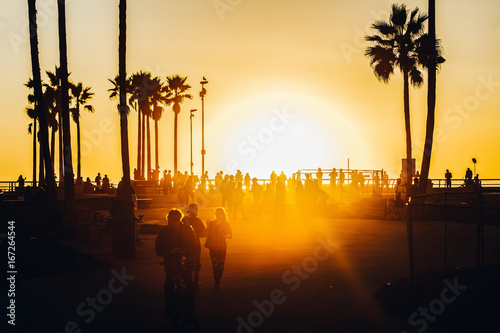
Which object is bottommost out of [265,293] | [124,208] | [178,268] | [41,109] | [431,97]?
[265,293]

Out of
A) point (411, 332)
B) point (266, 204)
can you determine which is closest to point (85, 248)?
point (411, 332)

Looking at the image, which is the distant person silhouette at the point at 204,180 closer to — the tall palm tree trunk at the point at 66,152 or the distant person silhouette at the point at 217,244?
the tall palm tree trunk at the point at 66,152

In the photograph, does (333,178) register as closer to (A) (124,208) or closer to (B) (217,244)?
(A) (124,208)

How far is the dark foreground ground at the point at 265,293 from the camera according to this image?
11.0 meters

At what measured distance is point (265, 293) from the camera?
1392 centimetres

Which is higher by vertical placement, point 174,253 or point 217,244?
point 174,253

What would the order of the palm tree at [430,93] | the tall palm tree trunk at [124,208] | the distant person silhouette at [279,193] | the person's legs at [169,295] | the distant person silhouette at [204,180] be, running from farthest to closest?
1. the distant person silhouette at [204,180]
2. the distant person silhouette at [279,193]
3. the palm tree at [430,93]
4. the tall palm tree trunk at [124,208]
5. the person's legs at [169,295]

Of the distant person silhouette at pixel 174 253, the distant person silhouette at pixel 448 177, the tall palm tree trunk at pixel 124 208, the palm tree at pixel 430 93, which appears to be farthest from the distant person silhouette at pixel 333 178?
the distant person silhouette at pixel 174 253

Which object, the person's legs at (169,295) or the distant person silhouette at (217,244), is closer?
the person's legs at (169,295)

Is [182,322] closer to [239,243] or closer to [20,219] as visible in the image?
[239,243]

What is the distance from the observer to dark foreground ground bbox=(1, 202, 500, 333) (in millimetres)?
11008

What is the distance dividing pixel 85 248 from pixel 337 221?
1589cm

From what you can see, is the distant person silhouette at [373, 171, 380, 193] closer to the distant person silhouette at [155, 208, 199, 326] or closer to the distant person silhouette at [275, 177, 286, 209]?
the distant person silhouette at [275, 177, 286, 209]

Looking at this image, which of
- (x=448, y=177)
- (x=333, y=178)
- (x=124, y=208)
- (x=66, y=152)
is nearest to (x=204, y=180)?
(x=333, y=178)
